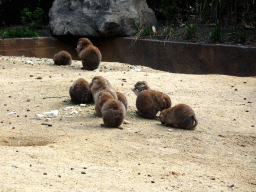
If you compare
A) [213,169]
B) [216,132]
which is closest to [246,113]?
[216,132]

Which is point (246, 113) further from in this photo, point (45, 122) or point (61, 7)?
point (61, 7)

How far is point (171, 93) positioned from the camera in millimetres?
6836

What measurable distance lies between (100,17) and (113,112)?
7843 mm

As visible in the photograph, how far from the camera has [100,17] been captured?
11.7 m

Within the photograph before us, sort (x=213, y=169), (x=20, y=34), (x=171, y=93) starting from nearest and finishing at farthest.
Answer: (x=213, y=169) → (x=171, y=93) → (x=20, y=34)

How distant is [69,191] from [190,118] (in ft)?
7.88

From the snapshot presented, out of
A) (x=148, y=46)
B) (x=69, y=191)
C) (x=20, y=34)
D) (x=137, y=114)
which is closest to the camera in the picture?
(x=69, y=191)

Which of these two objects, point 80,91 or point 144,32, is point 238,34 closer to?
point 144,32

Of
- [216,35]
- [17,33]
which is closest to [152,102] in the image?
[216,35]

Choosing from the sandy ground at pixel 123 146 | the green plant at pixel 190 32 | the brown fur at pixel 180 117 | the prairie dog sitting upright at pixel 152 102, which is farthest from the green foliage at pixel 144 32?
the brown fur at pixel 180 117

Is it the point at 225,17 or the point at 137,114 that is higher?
the point at 225,17

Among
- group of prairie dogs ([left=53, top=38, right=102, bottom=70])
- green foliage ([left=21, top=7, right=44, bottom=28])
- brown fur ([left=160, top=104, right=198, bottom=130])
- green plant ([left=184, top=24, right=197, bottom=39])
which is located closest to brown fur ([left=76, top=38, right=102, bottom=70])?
group of prairie dogs ([left=53, top=38, right=102, bottom=70])

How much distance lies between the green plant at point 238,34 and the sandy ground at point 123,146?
2919mm

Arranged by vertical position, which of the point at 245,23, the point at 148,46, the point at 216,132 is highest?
the point at 245,23
